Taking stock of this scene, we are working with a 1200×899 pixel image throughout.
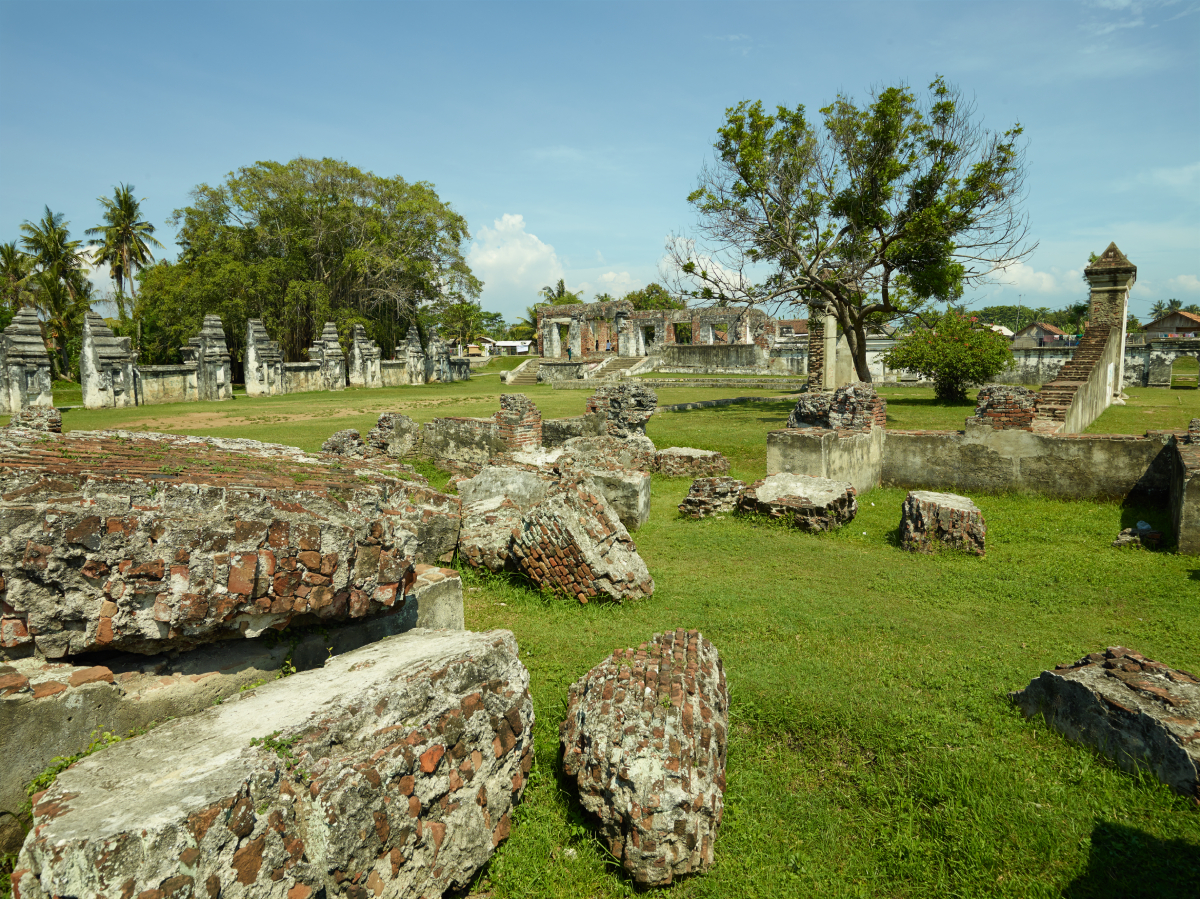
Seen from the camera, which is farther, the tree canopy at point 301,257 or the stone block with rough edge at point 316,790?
the tree canopy at point 301,257

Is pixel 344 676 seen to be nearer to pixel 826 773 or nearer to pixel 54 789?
pixel 54 789

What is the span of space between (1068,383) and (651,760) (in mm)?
12902

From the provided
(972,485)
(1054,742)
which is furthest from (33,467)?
(972,485)

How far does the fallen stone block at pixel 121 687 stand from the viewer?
258 centimetres

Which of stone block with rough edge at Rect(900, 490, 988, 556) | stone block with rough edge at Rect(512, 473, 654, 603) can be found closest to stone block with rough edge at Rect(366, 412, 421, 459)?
stone block with rough edge at Rect(512, 473, 654, 603)

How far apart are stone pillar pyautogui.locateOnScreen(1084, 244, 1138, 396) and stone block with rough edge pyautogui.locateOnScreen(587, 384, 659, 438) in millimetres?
11625

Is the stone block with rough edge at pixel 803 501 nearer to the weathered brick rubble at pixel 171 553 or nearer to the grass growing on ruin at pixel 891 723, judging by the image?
the grass growing on ruin at pixel 891 723

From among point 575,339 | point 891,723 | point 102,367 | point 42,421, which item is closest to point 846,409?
point 891,723

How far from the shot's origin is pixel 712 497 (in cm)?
870

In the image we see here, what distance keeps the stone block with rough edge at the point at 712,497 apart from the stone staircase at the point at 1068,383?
16.7 feet

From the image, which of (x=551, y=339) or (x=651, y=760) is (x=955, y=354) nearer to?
(x=651, y=760)

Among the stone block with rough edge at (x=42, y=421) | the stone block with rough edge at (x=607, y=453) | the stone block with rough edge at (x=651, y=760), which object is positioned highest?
the stone block with rough edge at (x=42, y=421)

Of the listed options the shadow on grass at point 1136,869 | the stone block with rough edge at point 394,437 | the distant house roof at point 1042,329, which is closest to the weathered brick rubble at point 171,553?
the shadow on grass at point 1136,869

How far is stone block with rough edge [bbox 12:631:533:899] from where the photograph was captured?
2018 mm
